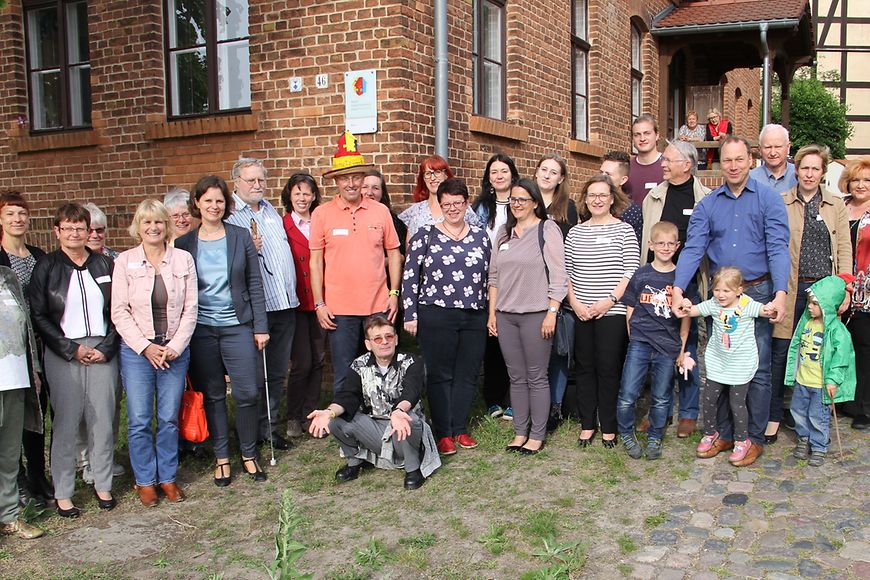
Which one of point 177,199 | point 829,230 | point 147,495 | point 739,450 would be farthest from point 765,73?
point 147,495

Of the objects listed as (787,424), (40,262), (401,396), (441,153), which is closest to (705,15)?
(441,153)

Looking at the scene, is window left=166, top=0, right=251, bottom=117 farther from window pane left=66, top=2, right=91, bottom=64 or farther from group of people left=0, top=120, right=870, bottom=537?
group of people left=0, top=120, right=870, bottom=537

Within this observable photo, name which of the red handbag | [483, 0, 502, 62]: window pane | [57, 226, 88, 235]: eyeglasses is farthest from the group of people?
[483, 0, 502, 62]: window pane

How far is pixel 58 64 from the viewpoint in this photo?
8.43 meters

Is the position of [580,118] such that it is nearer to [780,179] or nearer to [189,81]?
[189,81]

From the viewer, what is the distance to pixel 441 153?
7.05m

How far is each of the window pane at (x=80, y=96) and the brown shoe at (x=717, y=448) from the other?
670 cm

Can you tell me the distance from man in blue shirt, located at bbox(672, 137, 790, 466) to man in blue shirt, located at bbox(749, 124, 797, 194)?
529 mm

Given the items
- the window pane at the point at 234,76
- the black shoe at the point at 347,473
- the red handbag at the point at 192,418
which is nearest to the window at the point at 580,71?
the window pane at the point at 234,76

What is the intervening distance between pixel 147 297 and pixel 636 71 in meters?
9.76

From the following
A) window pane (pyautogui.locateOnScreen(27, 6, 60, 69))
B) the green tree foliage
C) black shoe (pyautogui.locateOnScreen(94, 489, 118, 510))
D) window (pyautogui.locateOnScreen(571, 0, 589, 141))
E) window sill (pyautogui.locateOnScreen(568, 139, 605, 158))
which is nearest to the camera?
black shoe (pyautogui.locateOnScreen(94, 489, 118, 510))

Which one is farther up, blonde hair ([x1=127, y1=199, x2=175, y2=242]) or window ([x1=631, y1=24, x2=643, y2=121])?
window ([x1=631, y1=24, x2=643, y2=121])

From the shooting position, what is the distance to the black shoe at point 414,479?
4.82 m

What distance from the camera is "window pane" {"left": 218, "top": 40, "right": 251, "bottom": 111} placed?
7.43 meters
